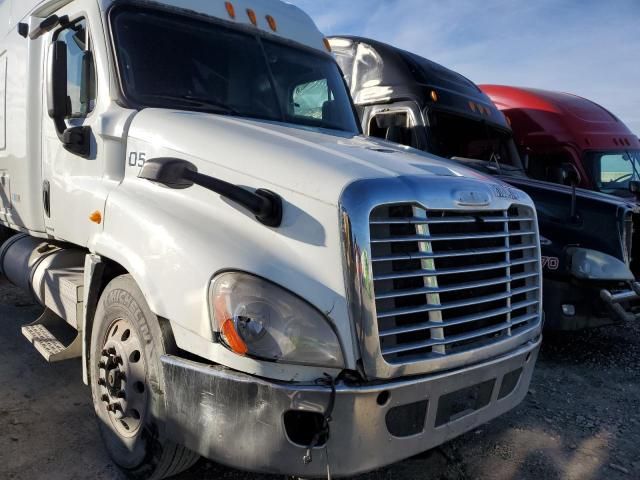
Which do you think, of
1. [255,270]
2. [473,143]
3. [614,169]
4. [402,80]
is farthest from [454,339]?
[614,169]

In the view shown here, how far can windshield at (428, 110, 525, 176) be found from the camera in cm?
619

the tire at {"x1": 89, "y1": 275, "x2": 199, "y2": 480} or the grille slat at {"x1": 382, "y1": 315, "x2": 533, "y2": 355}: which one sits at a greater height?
the grille slat at {"x1": 382, "y1": 315, "x2": 533, "y2": 355}

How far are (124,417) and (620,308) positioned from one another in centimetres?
395

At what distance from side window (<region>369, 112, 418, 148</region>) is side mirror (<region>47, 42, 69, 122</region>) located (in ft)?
11.5

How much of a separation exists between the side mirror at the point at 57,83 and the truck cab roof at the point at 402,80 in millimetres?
3803

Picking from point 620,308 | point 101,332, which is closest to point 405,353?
point 101,332

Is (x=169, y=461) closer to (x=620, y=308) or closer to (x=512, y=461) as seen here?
(x=512, y=461)

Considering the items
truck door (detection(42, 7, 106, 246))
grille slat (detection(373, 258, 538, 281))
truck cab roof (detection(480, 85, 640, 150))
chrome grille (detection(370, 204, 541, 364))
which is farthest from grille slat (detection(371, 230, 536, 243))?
truck cab roof (detection(480, 85, 640, 150))

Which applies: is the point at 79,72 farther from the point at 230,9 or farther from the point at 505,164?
the point at 505,164

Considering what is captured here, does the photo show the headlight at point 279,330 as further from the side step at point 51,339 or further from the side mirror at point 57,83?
the side mirror at point 57,83

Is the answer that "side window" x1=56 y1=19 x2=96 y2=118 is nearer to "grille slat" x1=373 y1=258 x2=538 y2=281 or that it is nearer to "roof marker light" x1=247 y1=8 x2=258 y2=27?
"roof marker light" x1=247 y1=8 x2=258 y2=27

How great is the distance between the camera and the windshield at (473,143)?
20.3ft

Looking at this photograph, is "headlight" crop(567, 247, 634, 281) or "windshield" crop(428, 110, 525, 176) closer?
"headlight" crop(567, 247, 634, 281)

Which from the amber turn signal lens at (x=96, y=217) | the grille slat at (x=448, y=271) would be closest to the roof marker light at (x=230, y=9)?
the amber turn signal lens at (x=96, y=217)
